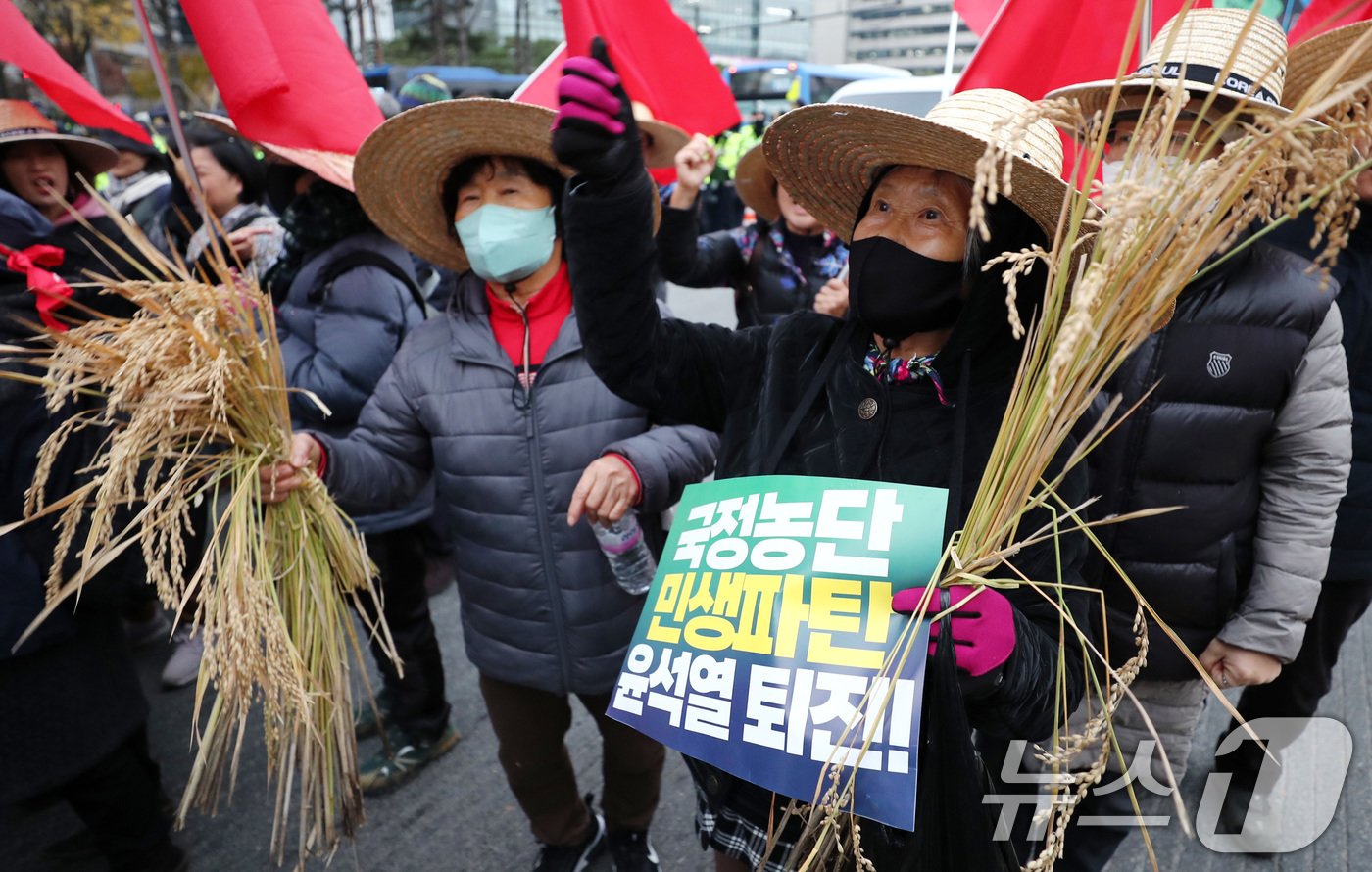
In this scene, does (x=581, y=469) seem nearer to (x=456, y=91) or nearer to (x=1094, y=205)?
(x=1094, y=205)

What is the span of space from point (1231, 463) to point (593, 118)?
1.53 m

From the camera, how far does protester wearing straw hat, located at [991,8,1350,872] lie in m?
1.74

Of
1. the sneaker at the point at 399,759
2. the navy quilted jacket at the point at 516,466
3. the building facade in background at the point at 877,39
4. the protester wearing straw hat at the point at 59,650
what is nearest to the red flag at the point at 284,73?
the protester wearing straw hat at the point at 59,650

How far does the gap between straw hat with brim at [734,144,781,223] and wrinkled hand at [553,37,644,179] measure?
2111 millimetres

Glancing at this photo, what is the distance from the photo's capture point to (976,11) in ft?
9.68

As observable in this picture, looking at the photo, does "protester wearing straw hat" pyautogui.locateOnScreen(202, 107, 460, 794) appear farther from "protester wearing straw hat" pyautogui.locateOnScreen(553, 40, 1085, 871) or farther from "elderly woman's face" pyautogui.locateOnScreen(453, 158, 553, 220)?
"protester wearing straw hat" pyautogui.locateOnScreen(553, 40, 1085, 871)

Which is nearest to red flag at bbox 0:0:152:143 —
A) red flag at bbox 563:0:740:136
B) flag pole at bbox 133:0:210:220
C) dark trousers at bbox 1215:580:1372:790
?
flag pole at bbox 133:0:210:220

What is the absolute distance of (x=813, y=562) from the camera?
118cm

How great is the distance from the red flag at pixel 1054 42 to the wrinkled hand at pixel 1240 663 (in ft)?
4.91

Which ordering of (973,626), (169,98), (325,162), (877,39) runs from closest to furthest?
(973,626), (169,98), (325,162), (877,39)

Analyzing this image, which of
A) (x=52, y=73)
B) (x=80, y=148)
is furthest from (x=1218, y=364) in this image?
(x=80, y=148)

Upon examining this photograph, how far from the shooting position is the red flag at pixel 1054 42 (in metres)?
2.34

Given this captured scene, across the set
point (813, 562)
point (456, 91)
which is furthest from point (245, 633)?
point (456, 91)

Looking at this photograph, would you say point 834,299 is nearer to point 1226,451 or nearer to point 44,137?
point 1226,451
